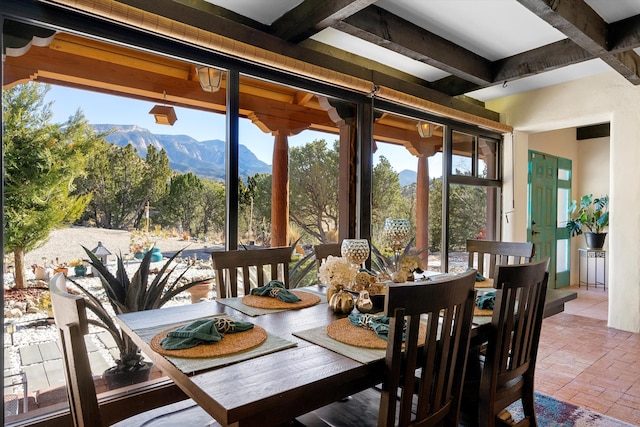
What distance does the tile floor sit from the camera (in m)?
2.39

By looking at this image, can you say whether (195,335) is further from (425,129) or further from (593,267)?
(593,267)

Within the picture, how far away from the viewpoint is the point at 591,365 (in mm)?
2926

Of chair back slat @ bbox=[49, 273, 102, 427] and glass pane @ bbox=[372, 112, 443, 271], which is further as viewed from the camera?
glass pane @ bbox=[372, 112, 443, 271]

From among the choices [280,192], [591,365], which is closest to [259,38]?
[280,192]

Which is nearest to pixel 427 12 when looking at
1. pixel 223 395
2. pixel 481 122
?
pixel 481 122

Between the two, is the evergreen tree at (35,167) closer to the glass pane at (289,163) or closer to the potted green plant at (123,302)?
the potted green plant at (123,302)

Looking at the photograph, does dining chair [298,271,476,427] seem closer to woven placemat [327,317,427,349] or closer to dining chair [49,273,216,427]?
woven placemat [327,317,427,349]

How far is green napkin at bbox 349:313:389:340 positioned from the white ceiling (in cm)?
200

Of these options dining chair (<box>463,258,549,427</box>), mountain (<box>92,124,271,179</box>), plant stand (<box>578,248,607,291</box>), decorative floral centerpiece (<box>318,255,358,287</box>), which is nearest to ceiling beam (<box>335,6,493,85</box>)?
mountain (<box>92,124,271,179</box>)

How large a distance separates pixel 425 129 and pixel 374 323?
10.1ft

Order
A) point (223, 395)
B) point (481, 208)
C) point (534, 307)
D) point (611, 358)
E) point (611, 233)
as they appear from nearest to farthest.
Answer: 1. point (223, 395)
2. point (534, 307)
3. point (611, 358)
4. point (611, 233)
5. point (481, 208)

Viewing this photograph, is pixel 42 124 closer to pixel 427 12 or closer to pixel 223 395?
pixel 223 395

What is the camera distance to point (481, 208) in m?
4.64

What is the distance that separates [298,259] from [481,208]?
268cm
